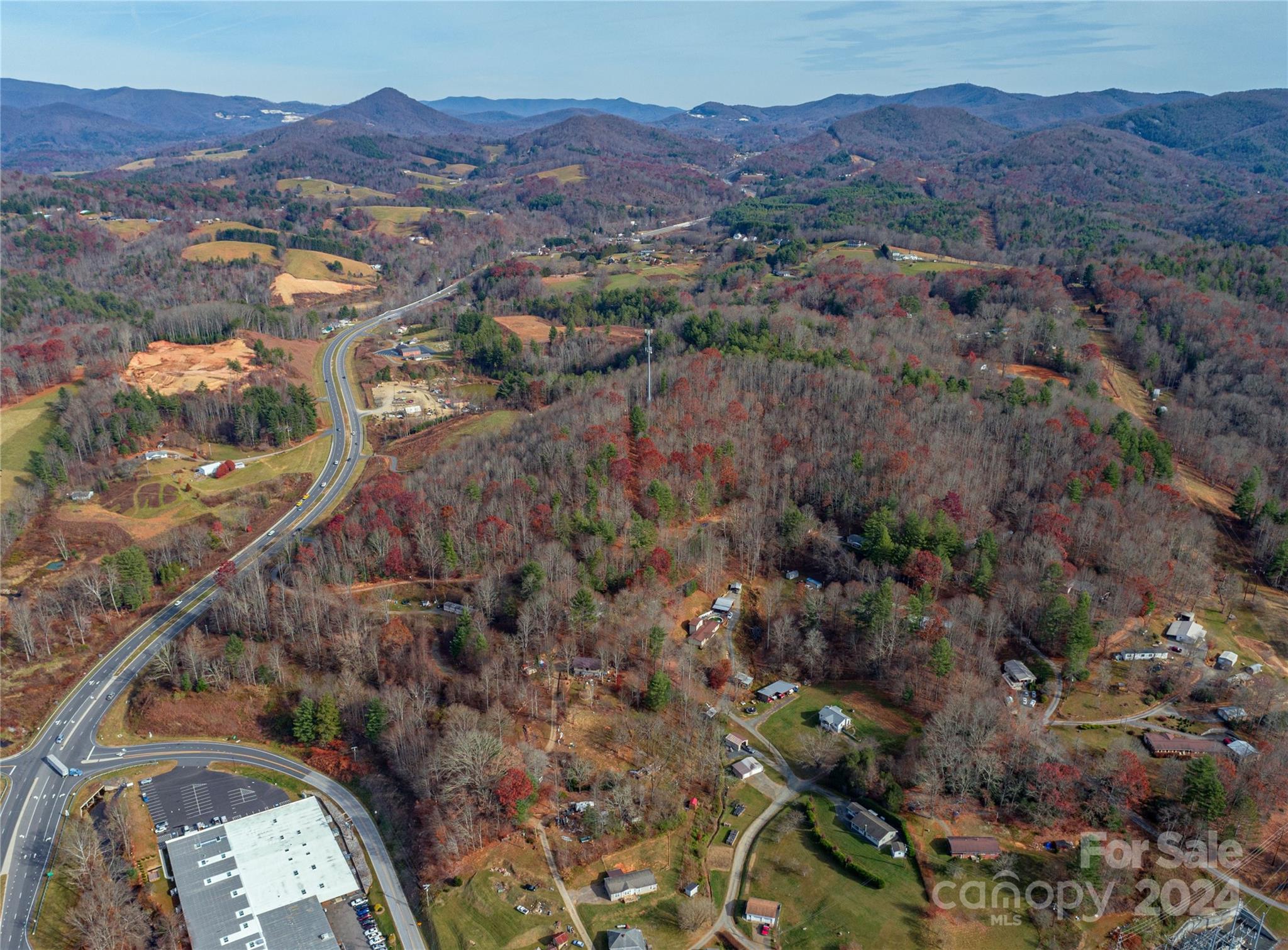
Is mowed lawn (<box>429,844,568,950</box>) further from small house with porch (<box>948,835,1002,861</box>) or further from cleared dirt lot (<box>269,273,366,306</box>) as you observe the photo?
cleared dirt lot (<box>269,273,366,306</box>)

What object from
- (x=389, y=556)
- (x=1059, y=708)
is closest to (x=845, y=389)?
(x=1059, y=708)

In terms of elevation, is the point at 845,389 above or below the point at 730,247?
below

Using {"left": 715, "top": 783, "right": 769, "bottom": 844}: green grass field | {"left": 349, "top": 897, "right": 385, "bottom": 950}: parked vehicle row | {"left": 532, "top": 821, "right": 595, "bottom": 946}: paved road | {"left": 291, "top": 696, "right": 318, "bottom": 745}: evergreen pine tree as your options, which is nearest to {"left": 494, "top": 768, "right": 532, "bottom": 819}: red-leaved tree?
{"left": 532, "top": 821, "right": 595, "bottom": 946}: paved road

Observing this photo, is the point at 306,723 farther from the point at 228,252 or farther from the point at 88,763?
the point at 228,252

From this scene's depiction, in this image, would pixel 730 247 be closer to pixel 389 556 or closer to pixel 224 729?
pixel 389 556

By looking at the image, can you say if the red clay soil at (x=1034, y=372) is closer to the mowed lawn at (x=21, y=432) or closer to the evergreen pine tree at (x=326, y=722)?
the evergreen pine tree at (x=326, y=722)

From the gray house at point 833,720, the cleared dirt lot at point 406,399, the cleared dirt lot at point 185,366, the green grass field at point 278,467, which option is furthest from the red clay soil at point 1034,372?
the cleared dirt lot at point 185,366
